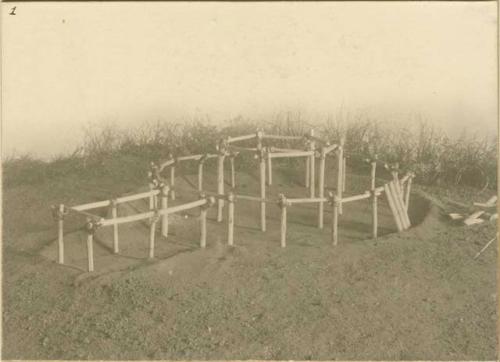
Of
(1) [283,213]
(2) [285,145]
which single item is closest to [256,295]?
(1) [283,213]

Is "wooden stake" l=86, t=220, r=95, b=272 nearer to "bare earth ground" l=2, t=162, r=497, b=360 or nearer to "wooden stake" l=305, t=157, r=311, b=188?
"bare earth ground" l=2, t=162, r=497, b=360

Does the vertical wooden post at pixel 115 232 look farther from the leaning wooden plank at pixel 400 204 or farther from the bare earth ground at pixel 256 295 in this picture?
the leaning wooden plank at pixel 400 204

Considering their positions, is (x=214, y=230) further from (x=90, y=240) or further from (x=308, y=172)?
(x=90, y=240)

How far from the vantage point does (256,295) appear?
823cm

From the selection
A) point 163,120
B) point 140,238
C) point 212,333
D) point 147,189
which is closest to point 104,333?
point 212,333

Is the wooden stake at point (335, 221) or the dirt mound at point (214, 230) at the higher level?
the wooden stake at point (335, 221)

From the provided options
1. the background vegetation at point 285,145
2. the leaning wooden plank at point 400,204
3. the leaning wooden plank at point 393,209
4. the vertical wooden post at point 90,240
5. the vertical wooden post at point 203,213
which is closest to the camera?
the vertical wooden post at point 90,240

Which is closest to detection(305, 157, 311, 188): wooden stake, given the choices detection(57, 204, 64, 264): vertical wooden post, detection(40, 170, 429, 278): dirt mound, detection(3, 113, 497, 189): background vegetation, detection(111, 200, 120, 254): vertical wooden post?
detection(40, 170, 429, 278): dirt mound

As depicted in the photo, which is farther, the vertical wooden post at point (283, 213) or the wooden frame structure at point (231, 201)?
the vertical wooden post at point (283, 213)

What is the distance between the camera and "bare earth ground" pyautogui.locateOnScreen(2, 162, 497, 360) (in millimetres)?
7324

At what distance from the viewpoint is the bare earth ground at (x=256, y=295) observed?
24.0 ft

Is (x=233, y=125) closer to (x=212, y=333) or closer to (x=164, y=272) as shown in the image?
(x=164, y=272)

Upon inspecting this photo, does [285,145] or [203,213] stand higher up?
[285,145]

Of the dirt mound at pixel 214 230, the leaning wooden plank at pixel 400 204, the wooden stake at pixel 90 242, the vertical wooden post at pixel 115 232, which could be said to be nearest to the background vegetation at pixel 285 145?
the dirt mound at pixel 214 230
